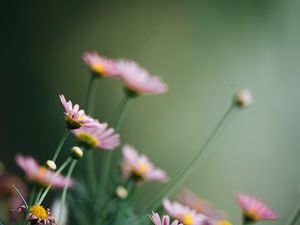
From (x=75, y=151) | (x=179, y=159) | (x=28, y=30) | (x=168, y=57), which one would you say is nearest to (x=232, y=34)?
(x=168, y=57)

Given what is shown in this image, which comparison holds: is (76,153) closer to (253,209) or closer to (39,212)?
(39,212)

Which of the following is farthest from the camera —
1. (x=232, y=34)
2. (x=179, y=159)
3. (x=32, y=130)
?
(x=232, y=34)

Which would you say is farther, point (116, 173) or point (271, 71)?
point (271, 71)

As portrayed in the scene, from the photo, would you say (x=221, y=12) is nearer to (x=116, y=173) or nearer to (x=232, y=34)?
(x=232, y=34)

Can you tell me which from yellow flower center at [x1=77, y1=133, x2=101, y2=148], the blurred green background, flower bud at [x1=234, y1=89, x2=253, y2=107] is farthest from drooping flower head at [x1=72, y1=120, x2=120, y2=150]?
the blurred green background

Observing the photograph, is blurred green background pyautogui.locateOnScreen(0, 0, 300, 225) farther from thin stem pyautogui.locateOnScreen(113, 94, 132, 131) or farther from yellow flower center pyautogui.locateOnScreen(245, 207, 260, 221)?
yellow flower center pyautogui.locateOnScreen(245, 207, 260, 221)

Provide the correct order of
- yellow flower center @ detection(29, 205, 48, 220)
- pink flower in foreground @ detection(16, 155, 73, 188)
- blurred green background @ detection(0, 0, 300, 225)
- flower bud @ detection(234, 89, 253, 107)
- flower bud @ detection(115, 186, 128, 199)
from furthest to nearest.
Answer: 1. blurred green background @ detection(0, 0, 300, 225)
2. flower bud @ detection(234, 89, 253, 107)
3. flower bud @ detection(115, 186, 128, 199)
4. pink flower in foreground @ detection(16, 155, 73, 188)
5. yellow flower center @ detection(29, 205, 48, 220)
